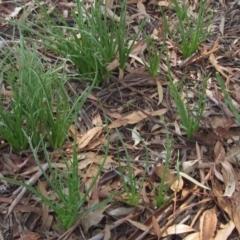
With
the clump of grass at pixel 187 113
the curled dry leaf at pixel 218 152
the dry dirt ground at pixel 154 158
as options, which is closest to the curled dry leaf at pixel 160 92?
the dry dirt ground at pixel 154 158

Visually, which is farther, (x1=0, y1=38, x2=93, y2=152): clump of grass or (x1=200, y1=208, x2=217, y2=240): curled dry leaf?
(x1=0, y1=38, x2=93, y2=152): clump of grass

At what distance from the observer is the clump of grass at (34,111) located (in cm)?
182

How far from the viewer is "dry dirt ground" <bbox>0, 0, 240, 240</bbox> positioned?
170 centimetres

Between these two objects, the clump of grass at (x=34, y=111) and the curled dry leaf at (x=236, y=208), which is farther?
the clump of grass at (x=34, y=111)

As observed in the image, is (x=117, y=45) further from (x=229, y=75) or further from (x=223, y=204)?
(x=223, y=204)

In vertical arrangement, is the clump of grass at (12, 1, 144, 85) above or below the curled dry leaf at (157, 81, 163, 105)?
above

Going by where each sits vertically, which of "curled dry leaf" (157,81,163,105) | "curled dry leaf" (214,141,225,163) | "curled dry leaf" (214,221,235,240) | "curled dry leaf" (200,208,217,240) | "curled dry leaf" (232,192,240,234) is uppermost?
"curled dry leaf" (157,81,163,105)

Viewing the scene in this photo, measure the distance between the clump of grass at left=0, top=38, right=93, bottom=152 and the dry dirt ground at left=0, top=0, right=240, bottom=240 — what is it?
0.07 metres

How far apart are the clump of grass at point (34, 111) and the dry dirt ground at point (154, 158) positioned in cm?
7

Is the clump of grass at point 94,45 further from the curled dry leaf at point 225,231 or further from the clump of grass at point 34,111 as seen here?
the curled dry leaf at point 225,231

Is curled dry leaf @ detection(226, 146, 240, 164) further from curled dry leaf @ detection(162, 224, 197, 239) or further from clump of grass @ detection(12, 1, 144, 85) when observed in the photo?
clump of grass @ detection(12, 1, 144, 85)

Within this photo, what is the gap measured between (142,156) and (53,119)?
0.33 meters

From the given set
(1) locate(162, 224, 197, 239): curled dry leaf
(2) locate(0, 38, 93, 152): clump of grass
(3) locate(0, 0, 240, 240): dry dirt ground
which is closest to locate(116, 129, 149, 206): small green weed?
(3) locate(0, 0, 240, 240): dry dirt ground

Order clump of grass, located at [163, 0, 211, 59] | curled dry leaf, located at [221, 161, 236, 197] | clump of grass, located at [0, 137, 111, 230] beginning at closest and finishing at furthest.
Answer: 1. clump of grass, located at [0, 137, 111, 230]
2. curled dry leaf, located at [221, 161, 236, 197]
3. clump of grass, located at [163, 0, 211, 59]
